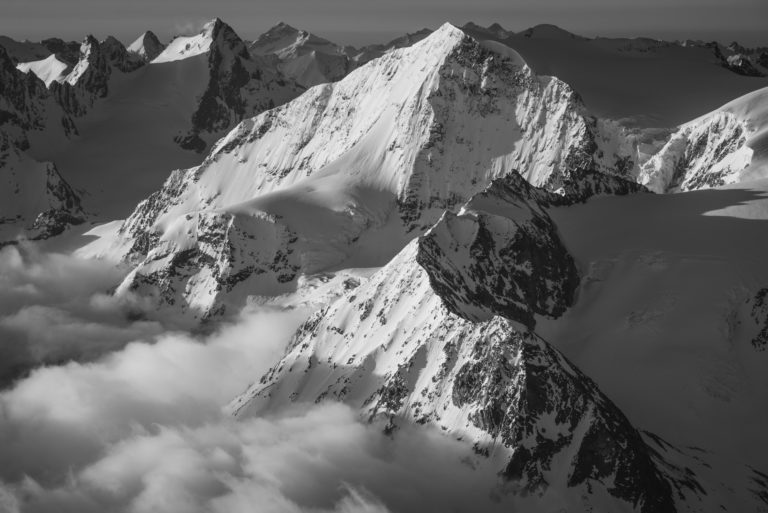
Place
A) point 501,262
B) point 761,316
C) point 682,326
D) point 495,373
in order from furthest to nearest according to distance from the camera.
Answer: point 501,262 < point 682,326 < point 761,316 < point 495,373

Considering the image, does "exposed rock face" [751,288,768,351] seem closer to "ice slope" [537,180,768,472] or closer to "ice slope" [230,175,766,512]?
"ice slope" [537,180,768,472]

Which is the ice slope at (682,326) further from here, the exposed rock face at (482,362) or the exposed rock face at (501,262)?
the exposed rock face at (482,362)

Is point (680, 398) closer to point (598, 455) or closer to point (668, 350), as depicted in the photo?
point (668, 350)

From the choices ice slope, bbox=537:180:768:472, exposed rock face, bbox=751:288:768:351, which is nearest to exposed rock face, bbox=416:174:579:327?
ice slope, bbox=537:180:768:472

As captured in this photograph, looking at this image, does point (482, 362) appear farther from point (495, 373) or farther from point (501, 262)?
point (501, 262)

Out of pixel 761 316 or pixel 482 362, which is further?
pixel 761 316

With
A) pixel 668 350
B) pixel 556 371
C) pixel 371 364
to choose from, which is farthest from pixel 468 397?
pixel 668 350

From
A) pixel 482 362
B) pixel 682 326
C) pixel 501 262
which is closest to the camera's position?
pixel 482 362

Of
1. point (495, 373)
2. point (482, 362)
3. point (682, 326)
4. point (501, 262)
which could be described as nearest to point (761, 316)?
point (682, 326)
